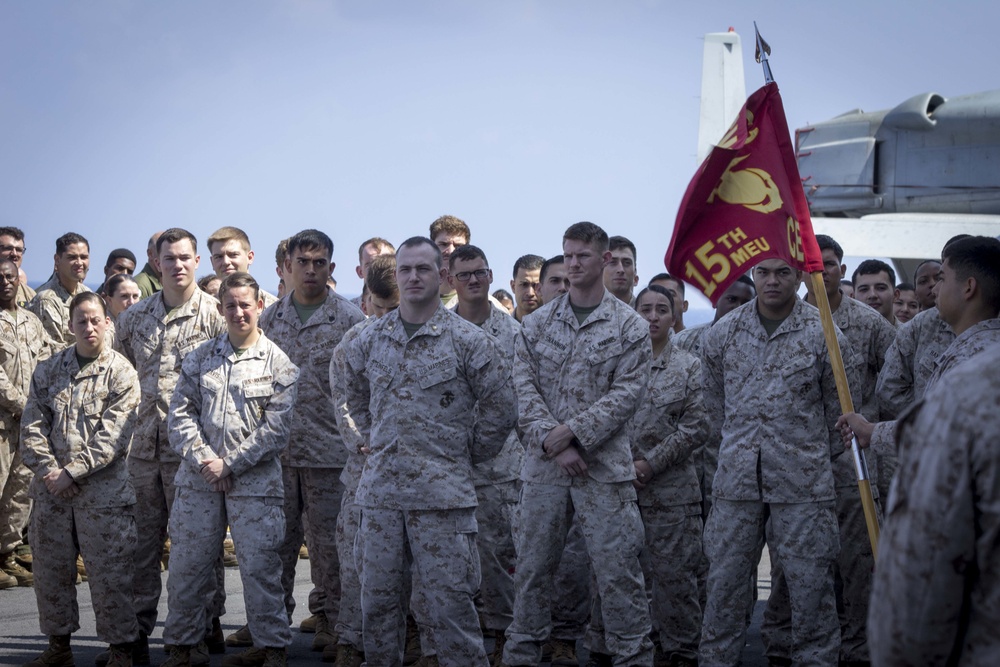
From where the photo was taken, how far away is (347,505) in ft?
19.8

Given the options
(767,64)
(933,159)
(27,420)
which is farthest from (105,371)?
(933,159)

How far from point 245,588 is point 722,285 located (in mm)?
2764

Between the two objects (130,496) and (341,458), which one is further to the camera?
(341,458)

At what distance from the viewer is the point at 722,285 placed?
17.3ft

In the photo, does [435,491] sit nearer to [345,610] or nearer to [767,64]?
[345,610]

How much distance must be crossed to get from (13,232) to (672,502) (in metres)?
5.68

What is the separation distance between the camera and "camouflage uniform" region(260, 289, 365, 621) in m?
6.48

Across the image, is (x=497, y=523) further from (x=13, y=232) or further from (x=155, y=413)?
(x=13, y=232)

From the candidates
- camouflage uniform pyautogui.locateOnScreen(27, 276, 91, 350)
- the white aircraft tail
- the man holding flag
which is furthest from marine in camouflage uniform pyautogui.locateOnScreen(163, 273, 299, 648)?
the white aircraft tail

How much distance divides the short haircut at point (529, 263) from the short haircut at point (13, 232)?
3880 mm

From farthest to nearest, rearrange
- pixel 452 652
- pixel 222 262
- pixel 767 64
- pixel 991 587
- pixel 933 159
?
pixel 933 159 → pixel 222 262 → pixel 767 64 → pixel 452 652 → pixel 991 587

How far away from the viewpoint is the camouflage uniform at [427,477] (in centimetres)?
501

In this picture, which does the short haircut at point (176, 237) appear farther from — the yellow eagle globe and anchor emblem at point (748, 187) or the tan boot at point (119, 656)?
the yellow eagle globe and anchor emblem at point (748, 187)

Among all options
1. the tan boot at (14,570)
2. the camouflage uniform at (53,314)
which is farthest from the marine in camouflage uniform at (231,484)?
the camouflage uniform at (53,314)
